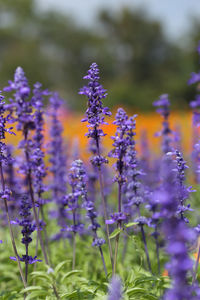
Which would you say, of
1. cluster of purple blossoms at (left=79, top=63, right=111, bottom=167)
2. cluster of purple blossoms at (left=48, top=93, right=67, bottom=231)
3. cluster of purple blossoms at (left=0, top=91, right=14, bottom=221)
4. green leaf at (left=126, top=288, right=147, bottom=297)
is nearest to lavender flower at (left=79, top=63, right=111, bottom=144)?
cluster of purple blossoms at (left=79, top=63, right=111, bottom=167)

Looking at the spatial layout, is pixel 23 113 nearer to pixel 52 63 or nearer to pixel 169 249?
pixel 169 249

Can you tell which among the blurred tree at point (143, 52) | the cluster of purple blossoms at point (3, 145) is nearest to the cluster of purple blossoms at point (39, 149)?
the cluster of purple blossoms at point (3, 145)

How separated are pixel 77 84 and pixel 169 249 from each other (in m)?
59.4

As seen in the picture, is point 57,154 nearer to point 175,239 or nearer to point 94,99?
point 94,99

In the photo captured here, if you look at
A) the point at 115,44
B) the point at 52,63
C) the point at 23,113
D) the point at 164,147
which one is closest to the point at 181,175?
the point at 23,113

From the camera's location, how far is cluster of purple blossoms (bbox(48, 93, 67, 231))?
6824mm

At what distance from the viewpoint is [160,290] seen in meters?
4.82

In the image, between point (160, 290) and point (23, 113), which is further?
point (160, 290)

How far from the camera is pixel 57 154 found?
7047 mm

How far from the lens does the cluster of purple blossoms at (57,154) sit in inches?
269

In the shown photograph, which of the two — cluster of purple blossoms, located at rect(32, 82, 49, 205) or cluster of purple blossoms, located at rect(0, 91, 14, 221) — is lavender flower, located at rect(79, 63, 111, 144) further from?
cluster of purple blossoms, located at rect(32, 82, 49, 205)

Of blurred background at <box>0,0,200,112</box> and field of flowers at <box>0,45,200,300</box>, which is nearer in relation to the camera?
field of flowers at <box>0,45,200,300</box>

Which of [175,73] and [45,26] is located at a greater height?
[45,26]

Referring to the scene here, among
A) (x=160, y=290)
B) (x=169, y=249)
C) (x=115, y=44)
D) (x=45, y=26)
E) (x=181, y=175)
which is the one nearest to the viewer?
Answer: (x=169, y=249)
